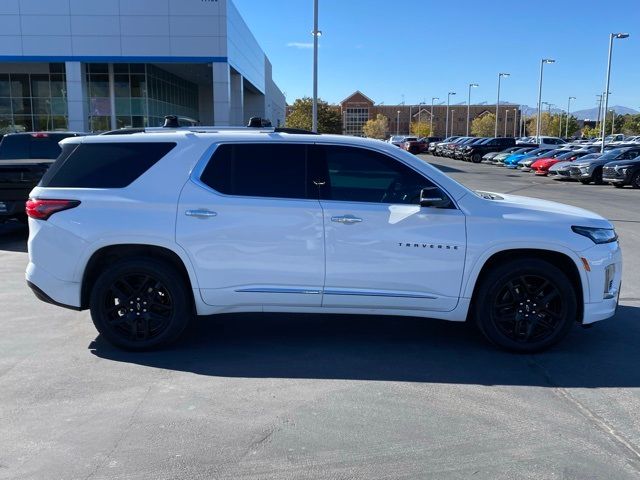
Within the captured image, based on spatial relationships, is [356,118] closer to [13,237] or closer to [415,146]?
[415,146]

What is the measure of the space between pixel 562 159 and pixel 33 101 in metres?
31.0

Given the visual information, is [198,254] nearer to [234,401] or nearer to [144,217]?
[144,217]

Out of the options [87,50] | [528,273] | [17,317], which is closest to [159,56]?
[87,50]

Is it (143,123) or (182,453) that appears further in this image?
(143,123)

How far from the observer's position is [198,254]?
489 centimetres

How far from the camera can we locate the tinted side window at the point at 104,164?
5.05 metres

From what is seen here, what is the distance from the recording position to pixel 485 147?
47031mm

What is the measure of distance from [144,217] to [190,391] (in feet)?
5.00

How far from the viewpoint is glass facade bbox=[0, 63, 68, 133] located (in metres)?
35.0

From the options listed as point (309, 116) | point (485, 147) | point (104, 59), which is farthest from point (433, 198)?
point (309, 116)

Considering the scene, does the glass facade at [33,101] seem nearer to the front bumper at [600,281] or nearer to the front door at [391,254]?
the front door at [391,254]

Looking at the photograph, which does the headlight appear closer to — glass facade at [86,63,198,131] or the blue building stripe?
the blue building stripe

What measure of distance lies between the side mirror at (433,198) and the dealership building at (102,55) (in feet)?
96.2

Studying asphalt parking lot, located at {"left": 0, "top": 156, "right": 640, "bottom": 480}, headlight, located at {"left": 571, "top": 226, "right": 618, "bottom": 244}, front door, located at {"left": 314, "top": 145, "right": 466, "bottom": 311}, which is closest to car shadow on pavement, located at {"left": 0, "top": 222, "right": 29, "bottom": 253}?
asphalt parking lot, located at {"left": 0, "top": 156, "right": 640, "bottom": 480}
